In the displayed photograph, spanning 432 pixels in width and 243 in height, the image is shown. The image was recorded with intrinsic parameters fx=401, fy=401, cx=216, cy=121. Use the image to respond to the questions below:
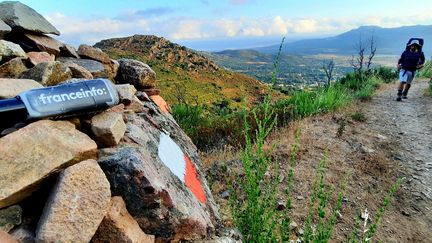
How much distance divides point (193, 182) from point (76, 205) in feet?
4.95

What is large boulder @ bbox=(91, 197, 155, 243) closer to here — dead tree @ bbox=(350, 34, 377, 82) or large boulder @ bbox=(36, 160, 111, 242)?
large boulder @ bbox=(36, 160, 111, 242)

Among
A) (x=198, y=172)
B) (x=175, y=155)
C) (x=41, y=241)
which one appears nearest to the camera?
(x=41, y=241)

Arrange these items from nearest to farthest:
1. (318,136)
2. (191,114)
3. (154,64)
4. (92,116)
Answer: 1. (92,116)
2. (318,136)
3. (191,114)
4. (154,64)

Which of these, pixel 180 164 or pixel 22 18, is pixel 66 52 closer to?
pixel 22 18

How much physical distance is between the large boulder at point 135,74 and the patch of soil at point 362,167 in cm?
160

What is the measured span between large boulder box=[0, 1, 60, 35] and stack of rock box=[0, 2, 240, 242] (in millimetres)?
638

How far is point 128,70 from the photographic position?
195 inches

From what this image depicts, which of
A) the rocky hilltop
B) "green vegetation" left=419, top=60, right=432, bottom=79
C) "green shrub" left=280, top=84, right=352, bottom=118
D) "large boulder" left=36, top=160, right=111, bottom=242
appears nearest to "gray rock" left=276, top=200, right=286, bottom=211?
"large boulder" left=36, top=160, right=111, bottom=242

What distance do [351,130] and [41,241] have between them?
7.62 metres

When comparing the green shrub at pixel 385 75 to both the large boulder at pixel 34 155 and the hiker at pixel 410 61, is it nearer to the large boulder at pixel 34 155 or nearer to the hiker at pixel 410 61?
the hiker at pixel 410 61

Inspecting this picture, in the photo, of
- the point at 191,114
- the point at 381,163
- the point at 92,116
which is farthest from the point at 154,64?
the point at 92,116

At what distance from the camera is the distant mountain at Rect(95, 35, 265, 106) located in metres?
41.2

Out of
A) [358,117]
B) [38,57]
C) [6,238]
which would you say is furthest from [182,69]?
[6,238]

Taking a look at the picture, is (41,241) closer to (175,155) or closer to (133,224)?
(133,224)
